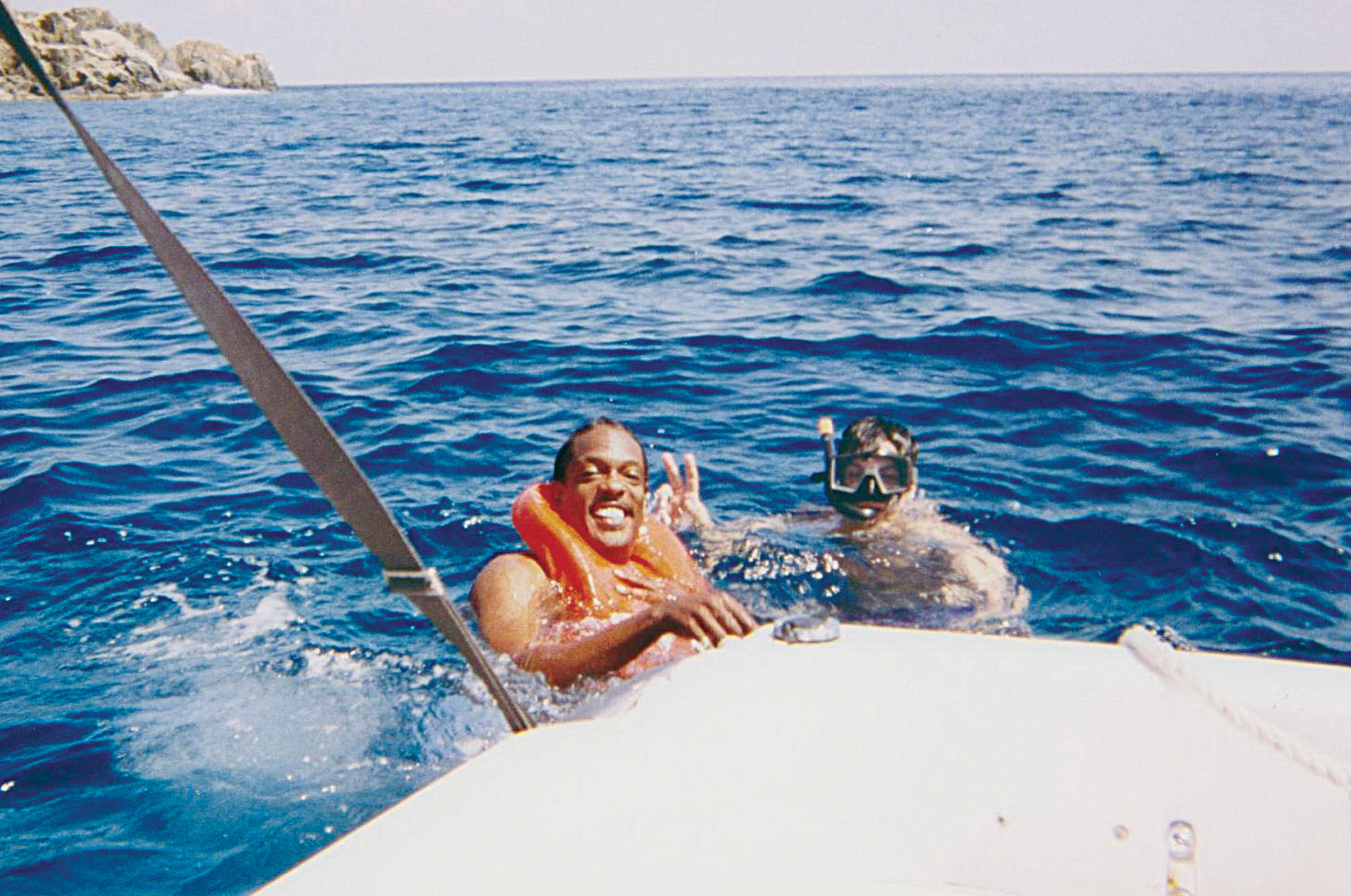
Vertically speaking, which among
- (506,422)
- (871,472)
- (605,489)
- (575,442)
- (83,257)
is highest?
(575,442)

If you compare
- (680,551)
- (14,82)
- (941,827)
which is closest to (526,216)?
(680,551)

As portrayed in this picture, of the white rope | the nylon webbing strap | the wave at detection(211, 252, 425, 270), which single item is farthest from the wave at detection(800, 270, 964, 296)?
the nylon webbing strap

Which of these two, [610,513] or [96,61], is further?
[96,61]

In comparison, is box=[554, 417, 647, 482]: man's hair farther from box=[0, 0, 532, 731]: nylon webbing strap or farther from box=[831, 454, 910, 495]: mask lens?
box=[0, 0, 532, 731]: nylon webbing strap

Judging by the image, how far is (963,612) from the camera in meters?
4.67

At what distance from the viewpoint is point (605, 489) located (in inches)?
156

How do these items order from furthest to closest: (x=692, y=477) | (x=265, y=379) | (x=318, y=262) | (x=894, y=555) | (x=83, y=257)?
(x=83, y=257) → (x=318, y=262) → (x=692, y=477) → (x=894, y=555) → (x=265, y=379)

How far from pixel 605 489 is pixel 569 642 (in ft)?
2.04

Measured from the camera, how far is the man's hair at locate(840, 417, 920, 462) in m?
4.86

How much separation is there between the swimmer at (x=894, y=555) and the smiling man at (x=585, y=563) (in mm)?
1005

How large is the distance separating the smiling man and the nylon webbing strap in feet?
6.85

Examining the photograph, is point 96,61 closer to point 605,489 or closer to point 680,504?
point 680,504

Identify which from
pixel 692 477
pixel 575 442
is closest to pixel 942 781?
pixel 575 442

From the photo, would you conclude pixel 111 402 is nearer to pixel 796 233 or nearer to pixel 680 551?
pixel 680 551
